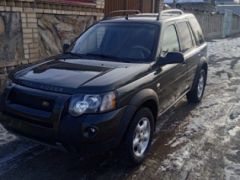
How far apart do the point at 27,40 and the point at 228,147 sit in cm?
474

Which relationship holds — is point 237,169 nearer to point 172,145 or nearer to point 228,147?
point 228,147

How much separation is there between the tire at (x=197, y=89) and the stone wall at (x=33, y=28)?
3532 millimetres

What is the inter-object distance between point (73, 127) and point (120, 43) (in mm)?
1786

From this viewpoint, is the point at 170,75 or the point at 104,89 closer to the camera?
the point at 104,89

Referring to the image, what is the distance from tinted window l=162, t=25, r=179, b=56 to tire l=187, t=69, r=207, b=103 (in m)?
1.48

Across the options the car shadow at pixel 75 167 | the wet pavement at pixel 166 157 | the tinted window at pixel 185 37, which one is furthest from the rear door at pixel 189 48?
the car shadow at pixel 75 167

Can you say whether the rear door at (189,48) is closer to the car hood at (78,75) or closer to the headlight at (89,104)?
the car hood at (78,75)

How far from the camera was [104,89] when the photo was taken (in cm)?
338

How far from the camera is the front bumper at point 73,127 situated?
10.7 feet

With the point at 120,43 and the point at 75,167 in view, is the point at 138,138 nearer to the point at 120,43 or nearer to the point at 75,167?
the point at 75,167

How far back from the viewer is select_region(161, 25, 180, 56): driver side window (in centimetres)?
467

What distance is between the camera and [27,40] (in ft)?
23.1

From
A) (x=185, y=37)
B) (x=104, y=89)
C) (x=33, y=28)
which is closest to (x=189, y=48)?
(x=185, y=37)

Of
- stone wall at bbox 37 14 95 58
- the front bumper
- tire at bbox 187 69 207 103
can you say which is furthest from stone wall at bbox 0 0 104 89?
tire at bbox 187 69 207 103
